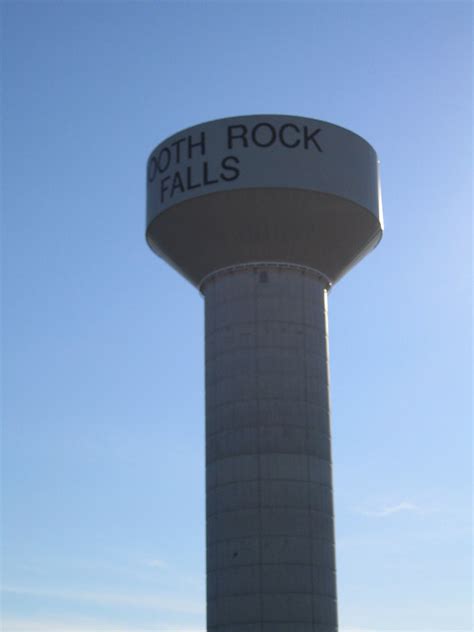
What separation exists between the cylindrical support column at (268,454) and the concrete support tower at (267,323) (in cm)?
5

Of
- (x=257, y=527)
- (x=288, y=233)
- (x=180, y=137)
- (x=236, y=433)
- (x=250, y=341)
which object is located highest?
(x=180, y=137)

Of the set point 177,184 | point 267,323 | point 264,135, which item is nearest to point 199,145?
point 177,184

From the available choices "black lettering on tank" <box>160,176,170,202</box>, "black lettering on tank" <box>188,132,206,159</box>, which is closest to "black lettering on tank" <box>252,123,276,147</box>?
"black lettering on tank" <box>188,132,206,159</box>

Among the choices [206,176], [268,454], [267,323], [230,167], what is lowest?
[268,454]

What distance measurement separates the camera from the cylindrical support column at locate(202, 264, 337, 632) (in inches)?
1628

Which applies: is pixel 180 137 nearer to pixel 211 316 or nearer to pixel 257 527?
pixel 211 316

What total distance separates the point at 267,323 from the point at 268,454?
512cm

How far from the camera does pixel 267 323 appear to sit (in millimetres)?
44312

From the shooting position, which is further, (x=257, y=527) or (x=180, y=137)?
(x=180, y=137)

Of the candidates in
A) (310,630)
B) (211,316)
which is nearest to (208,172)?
(211,316)

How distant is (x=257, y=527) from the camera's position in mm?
41844

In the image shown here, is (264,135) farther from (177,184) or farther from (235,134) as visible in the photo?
(177,184)

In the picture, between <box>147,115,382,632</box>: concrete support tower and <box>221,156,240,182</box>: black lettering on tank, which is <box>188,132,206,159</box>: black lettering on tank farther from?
<box>221,156,240,182</box>: black lettering on tank

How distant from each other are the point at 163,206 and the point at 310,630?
55.6 ft
